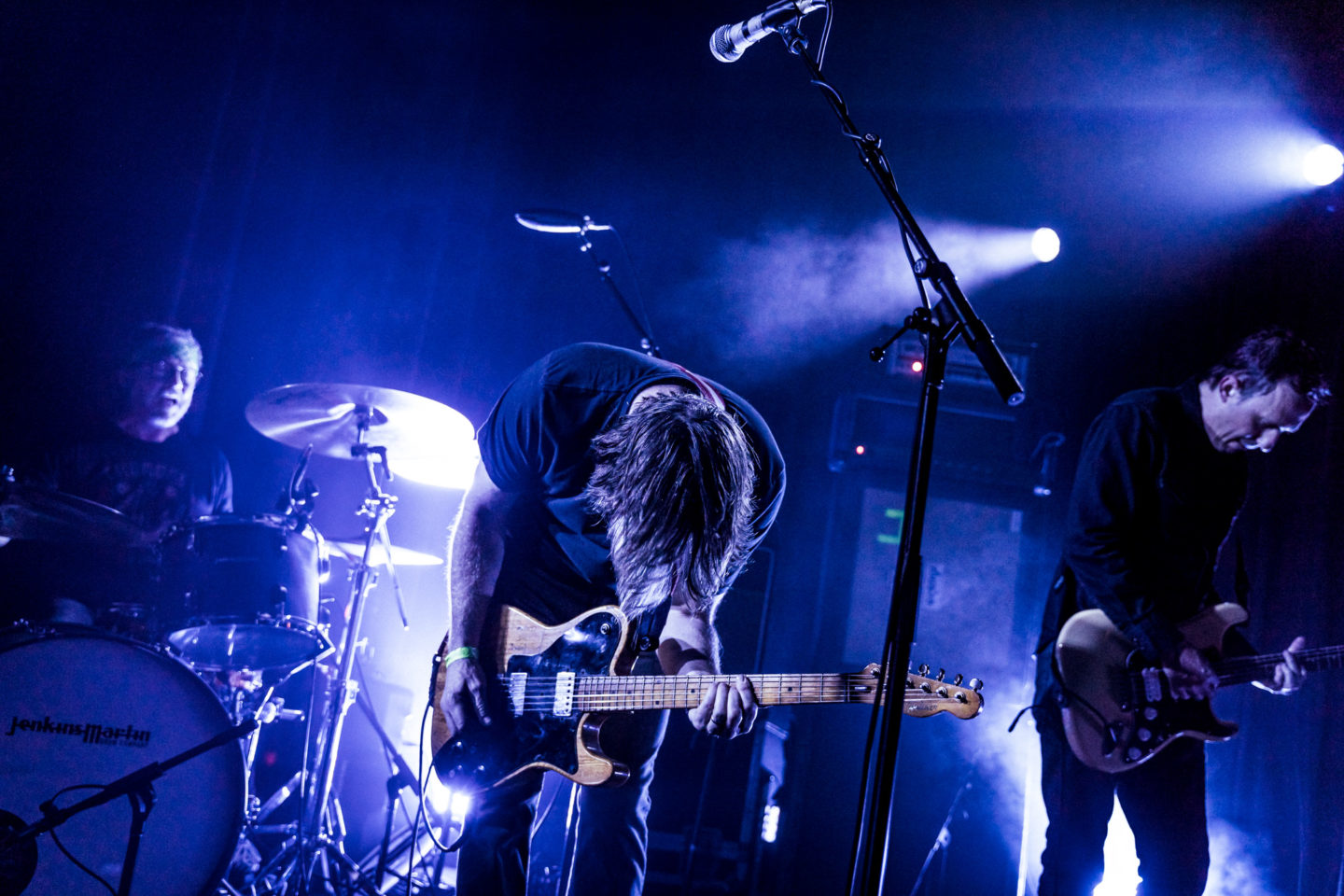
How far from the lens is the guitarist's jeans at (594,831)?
7.00 ft

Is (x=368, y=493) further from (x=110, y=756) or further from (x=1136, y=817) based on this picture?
(x=1136, y=817)

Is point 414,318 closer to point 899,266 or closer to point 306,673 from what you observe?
point 306,673

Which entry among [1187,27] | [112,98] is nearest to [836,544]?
[1187,27]

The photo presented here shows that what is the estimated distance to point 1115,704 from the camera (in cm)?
291

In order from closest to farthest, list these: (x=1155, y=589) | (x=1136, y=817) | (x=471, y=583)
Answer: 1. (x=471, y=583)
2. (x=1136, y=817)
3. (x=1155, y=589)

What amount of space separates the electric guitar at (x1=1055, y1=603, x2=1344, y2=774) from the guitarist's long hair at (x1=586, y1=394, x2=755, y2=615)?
141 cm

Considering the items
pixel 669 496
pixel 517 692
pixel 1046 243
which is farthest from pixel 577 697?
pixel 1046 243

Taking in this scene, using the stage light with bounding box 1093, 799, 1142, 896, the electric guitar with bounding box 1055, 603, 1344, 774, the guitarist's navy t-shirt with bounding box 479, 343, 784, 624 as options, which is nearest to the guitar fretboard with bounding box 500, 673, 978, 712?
the guitarist's navy t-shirt with bounding box 479, 343, 784, 624

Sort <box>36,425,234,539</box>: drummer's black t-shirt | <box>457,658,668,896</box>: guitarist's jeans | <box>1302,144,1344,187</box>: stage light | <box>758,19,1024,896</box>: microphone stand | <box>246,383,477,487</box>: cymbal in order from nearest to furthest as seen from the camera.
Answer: <box>758,19,1024,896</box>: microphone stand, <box>457,658,668,896</box>: guitarist's jeans, <box>246,383,477,487</box>: cymbal, <box>36,425,234,539</box>: drummer's black t-shirt, <box>1302,144,1344,187</box>: stage light

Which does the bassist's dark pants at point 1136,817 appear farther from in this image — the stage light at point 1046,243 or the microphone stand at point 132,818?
the stage light at point 1046,243

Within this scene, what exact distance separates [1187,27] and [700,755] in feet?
14.6

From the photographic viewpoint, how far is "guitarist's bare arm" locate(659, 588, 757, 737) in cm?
222

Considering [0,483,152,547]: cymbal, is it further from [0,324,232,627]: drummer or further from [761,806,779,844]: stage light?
[761,806,779,844]: stage light

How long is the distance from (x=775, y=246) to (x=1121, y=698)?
12.1 ft
